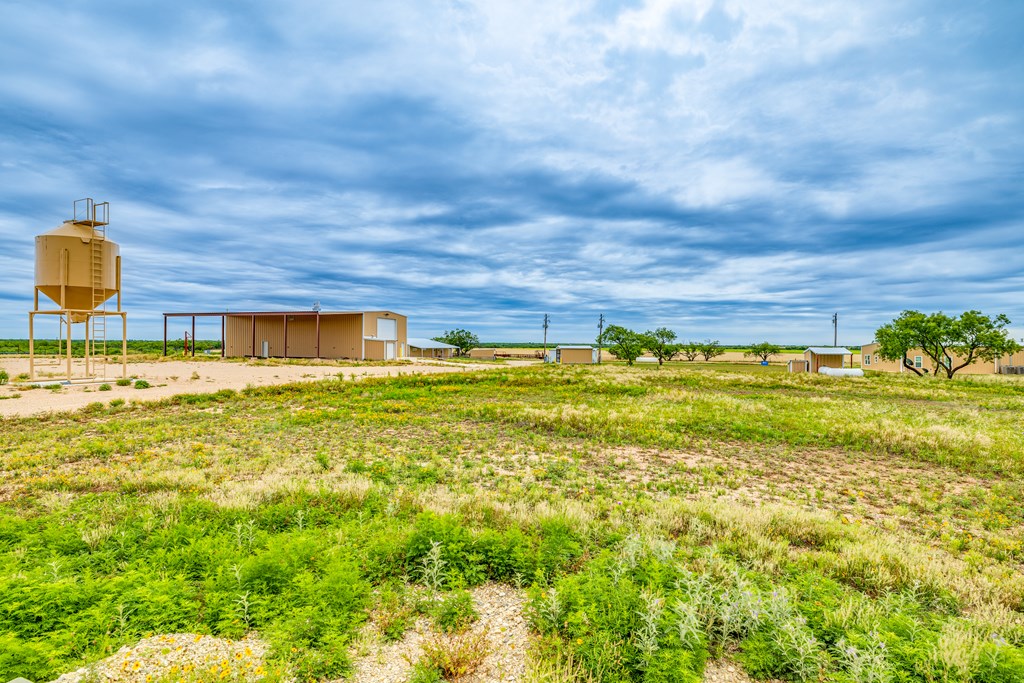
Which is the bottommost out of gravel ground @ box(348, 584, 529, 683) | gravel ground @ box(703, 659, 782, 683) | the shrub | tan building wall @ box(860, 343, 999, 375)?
gravel ground @ box(703, 659, 782, 683)

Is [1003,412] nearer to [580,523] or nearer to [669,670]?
[580,523]

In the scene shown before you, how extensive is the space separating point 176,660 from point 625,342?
200ft

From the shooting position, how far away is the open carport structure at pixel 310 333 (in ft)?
168

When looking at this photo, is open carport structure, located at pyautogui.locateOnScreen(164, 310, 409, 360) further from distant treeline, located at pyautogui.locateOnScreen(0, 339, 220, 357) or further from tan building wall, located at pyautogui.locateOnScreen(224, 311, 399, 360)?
distant treeline, located at pyautogui.locateOnScreen(0, 339, 220, 357)

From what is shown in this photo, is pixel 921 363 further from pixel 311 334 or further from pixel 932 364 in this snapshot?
pixel 311 334

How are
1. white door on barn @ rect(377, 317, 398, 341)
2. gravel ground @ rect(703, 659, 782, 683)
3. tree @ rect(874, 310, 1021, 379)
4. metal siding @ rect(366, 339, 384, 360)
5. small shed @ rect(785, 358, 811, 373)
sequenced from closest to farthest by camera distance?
1. gravel ground @ rect(703, 659, 782, 683)
2. tree @ rect(874, 310, 1021, 379)
3. metal siding @ rect(366, 339, 384, 360)
4. white door on barn @ rect(377, 317, 398, 341)
5. small shed @ rect(785, 358, 811, 373)

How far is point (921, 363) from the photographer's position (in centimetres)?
5484

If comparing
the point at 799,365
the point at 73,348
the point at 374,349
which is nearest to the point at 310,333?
the point at 374,349

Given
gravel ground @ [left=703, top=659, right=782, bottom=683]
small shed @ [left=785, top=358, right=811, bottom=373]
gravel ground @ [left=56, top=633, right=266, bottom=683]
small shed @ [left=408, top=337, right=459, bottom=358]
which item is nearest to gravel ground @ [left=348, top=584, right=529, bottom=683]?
gravel ground @ [left=56, top=633, right=266, bottom=683]

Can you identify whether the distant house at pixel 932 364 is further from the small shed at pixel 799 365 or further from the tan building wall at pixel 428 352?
the tan building wall at pixel 428 352

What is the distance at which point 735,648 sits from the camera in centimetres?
384

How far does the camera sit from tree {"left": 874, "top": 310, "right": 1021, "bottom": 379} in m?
40.9

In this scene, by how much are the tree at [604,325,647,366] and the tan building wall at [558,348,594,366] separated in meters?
14.1

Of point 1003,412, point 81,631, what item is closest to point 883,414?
point 1003,412
